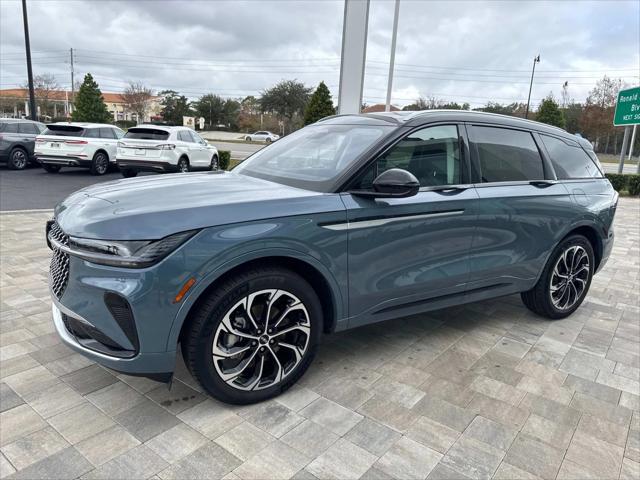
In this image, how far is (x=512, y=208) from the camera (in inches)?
141

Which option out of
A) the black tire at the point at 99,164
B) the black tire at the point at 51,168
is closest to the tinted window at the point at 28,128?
the black tire at the point at 51,168

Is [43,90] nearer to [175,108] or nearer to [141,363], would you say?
[175,108]

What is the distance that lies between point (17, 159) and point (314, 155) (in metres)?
15.3

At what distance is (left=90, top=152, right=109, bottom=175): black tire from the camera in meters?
14.5

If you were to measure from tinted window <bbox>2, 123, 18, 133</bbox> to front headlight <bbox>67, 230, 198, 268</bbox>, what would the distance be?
1581 cm

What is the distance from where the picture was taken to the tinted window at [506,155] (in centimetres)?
355

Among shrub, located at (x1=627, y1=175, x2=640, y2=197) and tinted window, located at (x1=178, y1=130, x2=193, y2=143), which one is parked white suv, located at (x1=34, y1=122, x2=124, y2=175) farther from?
shrub, located at (x1=627, y1=175, x2=640, y2=197)

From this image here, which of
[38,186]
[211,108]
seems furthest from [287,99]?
[38,186]

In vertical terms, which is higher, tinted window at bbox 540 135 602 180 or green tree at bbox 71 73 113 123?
green tree at bbox 71 73 113 123

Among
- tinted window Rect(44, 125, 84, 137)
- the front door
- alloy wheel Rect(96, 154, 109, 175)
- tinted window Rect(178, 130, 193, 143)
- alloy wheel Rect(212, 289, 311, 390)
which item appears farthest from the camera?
alloy wheel Rect(96, 154, 109, 175)

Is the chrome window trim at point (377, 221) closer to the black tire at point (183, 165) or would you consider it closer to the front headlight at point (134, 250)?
the front headlight at point (134, 250)

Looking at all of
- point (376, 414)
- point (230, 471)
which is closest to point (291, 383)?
point (376, 414)

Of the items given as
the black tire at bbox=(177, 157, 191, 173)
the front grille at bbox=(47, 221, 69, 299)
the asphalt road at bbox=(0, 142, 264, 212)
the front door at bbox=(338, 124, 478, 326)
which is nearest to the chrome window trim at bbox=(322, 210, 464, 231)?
the front door at bbox=(338, 124, 478, 326)

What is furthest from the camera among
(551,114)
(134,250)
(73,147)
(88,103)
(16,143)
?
(88,103)
